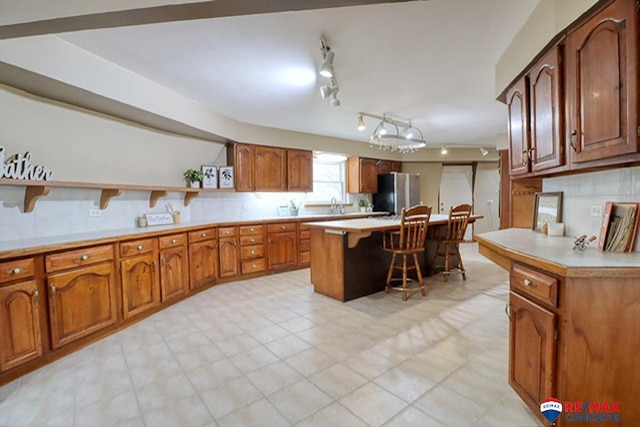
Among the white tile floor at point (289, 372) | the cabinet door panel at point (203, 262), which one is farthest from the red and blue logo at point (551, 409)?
the cabinet door panel at point (203, 262)

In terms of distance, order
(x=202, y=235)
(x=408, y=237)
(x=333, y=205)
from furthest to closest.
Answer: (x=333, y=205) → (x=202, y=235) → (x=408, y=237)

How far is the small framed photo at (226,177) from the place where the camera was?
4.29 metres

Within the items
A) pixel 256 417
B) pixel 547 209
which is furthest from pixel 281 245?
pixel 547 209

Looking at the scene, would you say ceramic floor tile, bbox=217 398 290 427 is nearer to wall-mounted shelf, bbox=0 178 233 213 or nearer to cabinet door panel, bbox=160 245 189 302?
cabinet door panel, bbox=160 245 189 302

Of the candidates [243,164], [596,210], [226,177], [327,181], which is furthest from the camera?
[327,181]

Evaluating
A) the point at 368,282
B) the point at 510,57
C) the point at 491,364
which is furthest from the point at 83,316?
the point at 510,57

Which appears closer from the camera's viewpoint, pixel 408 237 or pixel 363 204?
pixel 408 237

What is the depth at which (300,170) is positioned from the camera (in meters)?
5.23

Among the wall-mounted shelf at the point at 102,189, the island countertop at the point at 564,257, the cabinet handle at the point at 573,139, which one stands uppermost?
the cabinet handle at the point at 573,139

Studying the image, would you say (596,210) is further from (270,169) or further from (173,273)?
(270,169)

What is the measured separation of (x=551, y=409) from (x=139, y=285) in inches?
127

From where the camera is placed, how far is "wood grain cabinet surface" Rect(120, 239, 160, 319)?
2.67 metres

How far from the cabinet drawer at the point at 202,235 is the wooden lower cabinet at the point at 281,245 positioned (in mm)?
884

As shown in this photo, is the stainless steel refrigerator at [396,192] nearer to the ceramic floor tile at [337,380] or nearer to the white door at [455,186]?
the white door at [455,186]
